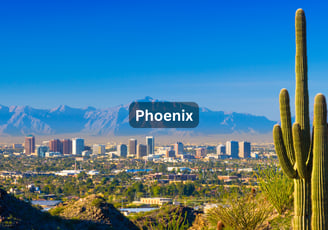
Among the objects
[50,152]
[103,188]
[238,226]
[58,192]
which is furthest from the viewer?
[50,152]

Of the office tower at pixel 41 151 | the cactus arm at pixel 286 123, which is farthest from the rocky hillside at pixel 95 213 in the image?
the office tower at pixel 41 151

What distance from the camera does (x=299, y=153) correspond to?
8.03 meters

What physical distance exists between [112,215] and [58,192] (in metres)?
59.6

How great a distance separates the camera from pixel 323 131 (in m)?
7.74

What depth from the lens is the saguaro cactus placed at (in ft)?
26.3

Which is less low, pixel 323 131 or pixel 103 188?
pixel 323 131

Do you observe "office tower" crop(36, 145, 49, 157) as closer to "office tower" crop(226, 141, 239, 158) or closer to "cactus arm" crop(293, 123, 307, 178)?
"office tower" crop(226, 141, 239, 158)

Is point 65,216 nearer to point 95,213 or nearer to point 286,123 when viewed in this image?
point 95,213

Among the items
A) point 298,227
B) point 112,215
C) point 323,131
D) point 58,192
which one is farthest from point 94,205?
point 58,192

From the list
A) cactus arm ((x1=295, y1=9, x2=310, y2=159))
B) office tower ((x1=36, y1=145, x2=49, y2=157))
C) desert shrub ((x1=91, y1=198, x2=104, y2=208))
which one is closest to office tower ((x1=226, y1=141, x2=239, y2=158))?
office tower ((x1=36, y1=145, x2=49, y2=157))

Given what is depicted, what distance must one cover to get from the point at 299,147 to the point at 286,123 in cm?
47

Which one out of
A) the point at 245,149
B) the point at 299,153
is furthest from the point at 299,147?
the point at 245,149

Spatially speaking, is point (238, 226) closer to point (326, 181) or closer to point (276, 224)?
point (276, 224)

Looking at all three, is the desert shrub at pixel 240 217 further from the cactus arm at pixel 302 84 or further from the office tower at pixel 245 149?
the office tower at pixel 245 149
